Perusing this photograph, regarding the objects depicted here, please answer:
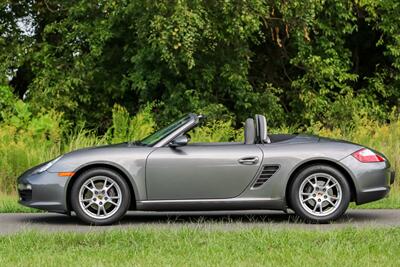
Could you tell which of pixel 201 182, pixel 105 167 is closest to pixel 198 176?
pixel 201 182

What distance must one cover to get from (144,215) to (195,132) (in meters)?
6.08

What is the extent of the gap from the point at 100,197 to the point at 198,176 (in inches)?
45.0

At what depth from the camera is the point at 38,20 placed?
2436 cm

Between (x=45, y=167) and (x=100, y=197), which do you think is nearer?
(x=100, y=197)

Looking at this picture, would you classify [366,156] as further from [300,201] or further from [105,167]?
[105,167]

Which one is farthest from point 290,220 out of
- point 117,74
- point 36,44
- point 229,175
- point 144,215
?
point 36,44

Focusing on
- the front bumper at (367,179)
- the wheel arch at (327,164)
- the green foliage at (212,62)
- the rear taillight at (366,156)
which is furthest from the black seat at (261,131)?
the green foliage at (212,62)

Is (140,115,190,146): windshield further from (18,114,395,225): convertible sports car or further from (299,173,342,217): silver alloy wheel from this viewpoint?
(299,173,342,217): silver alloy wheel

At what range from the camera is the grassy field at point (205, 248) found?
22.6 ft

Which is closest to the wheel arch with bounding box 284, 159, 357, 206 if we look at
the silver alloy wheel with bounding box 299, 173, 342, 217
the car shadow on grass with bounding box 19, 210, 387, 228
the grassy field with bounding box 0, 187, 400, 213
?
the silver alloy wheel with bounding box 299, 173, 342, 217

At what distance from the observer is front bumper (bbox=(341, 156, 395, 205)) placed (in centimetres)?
986

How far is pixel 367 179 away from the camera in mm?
9906

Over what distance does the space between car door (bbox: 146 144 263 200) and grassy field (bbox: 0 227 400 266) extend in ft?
4.12

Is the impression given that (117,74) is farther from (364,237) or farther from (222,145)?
(364,237)
